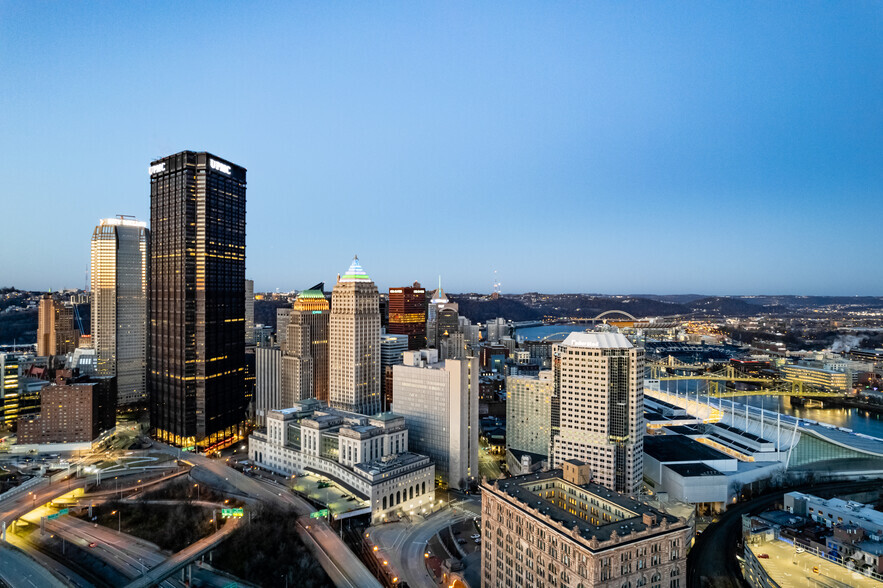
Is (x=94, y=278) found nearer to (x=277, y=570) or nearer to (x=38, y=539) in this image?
(x=38, y=539)

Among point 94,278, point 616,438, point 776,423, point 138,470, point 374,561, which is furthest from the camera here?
point 94,278

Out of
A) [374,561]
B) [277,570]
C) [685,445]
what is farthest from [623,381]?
[277,570]

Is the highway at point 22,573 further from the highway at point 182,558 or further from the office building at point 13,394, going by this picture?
the office building at point 13,394

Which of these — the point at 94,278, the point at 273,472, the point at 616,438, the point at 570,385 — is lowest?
the point at 273,472

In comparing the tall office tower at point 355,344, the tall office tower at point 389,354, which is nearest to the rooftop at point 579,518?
the tall office tower at point 355,344

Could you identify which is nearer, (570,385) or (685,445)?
(570,385)

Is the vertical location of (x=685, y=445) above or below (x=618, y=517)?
below

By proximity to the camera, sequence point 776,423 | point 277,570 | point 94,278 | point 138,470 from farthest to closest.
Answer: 1. point 94,278
2. point 776,423
3. point 138,470
4. point 277,570
